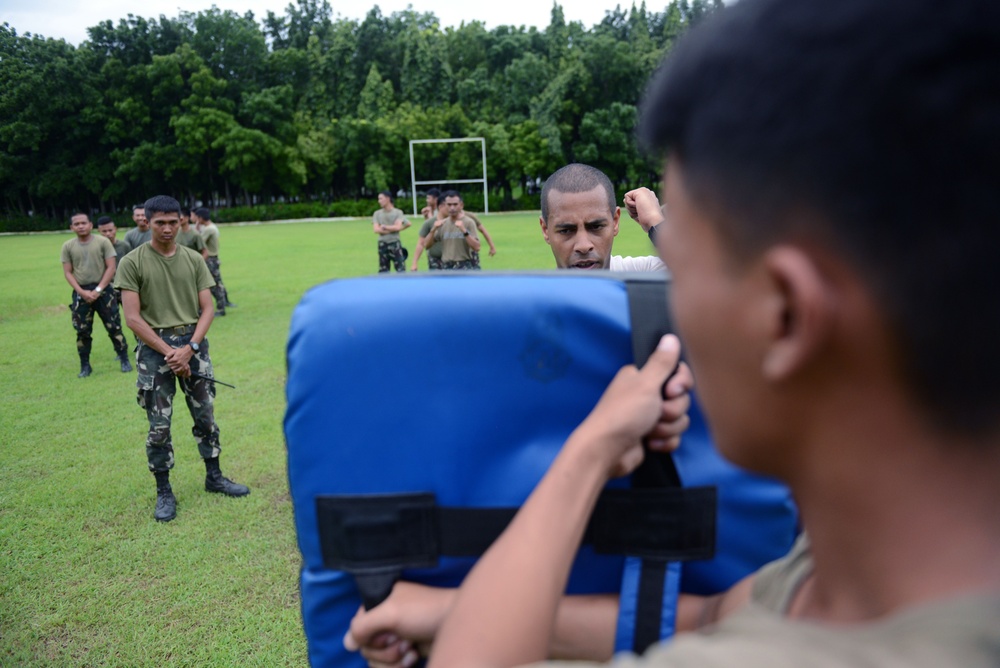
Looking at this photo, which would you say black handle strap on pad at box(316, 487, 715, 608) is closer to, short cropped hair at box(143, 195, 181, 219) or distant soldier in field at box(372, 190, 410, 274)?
short cropped hair at box(143, 195, 181, 219)

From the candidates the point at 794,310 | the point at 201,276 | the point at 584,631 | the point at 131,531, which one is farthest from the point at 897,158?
the point at 201,276

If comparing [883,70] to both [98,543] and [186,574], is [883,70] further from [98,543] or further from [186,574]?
[98,543]

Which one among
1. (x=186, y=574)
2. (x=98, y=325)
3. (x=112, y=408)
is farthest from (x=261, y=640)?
(x=98, y=325)

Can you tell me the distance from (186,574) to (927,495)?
4879mm

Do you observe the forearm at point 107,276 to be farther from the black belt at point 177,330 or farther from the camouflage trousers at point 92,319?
the black belt at point 177,330

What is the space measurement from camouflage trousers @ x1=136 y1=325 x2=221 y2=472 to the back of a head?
5.80m

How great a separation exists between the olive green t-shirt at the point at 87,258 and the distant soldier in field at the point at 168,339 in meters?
4.78

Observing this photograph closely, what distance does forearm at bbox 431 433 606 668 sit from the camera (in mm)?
970

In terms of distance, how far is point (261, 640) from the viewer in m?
4.07

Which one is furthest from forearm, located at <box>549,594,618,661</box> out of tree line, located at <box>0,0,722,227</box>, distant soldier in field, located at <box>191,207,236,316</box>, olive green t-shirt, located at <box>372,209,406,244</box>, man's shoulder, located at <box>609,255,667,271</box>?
tree line, located at <box>0,0,722,227</box>

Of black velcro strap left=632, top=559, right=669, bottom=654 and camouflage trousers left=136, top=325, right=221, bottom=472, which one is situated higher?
black velcro strap left=632, top=559, right=669, bottom=654

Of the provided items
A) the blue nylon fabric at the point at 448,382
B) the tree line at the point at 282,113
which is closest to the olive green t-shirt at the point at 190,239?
the blue nylon fabric at the point at 448,382

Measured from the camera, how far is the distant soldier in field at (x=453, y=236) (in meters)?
12.1

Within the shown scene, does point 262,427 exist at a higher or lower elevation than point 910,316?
lower
